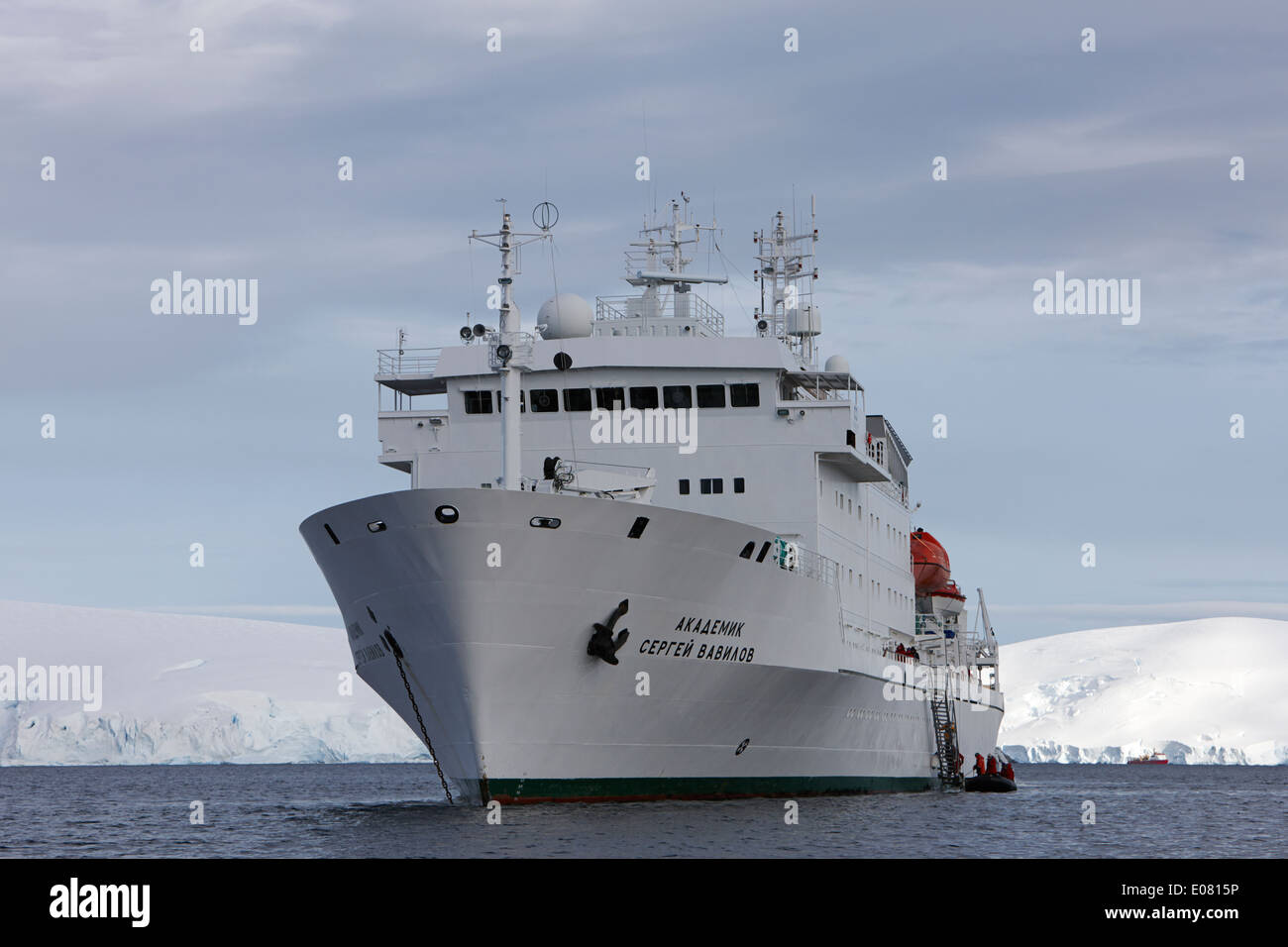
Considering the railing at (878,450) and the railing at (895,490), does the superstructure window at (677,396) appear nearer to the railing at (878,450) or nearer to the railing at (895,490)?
the railing at (878,450)

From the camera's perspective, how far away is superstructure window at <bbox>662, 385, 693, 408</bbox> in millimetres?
29562

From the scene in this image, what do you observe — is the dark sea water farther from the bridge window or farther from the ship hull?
the bridge window

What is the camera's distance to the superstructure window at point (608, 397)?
29578mm

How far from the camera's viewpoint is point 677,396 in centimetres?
2958

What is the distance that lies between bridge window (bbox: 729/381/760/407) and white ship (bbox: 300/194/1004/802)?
0.14ft

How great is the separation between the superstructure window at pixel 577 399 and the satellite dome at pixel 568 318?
1.52m

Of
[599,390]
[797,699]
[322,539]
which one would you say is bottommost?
[797,699]

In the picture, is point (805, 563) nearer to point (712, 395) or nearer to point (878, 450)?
point (712, 395)
